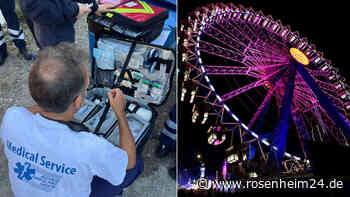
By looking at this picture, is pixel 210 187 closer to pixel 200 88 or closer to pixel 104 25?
pixel 200 88

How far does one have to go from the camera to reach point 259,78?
7.45 ft

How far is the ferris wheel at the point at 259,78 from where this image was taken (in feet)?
6.43

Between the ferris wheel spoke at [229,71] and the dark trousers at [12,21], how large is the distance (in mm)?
2580

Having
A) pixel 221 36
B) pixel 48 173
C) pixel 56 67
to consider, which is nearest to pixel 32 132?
pixel 48 173

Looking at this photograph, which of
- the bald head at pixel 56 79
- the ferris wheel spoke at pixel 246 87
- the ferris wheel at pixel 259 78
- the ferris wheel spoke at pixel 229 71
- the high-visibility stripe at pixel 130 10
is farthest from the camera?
the high-visibility stripe at pixel 130 10

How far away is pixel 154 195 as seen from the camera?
2258 millimetres

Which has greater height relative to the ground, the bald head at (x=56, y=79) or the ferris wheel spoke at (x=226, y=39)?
the ferris wheel spoke at (x=226, y=39)

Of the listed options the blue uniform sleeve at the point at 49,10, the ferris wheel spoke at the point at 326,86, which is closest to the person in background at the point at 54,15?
the blue uniform sleeve at the point at 49,10

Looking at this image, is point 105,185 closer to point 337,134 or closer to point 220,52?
point 220,52

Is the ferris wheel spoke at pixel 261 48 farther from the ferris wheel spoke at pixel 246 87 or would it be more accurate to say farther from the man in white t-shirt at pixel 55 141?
the man in white t-shirt at pixel 55 141

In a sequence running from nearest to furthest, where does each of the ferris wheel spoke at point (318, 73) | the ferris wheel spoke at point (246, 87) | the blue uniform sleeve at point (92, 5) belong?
1. the ferris wheel spoke at point (246, 87)
2. the ferris wheel spoke at point (318, 73)
3. the blue uniform sleeve at point (92, 5)

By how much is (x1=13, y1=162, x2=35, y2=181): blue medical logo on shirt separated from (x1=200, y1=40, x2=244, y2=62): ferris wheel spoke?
1658 mm

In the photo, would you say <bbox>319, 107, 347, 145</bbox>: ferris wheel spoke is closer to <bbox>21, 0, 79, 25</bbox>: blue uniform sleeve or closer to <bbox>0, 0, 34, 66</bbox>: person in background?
<bbox>21, 0, 79, 25</bbox>: blue uniform sleeve

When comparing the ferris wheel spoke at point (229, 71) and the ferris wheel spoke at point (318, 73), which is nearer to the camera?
the ferris wheel spoke at point (229, 71)
